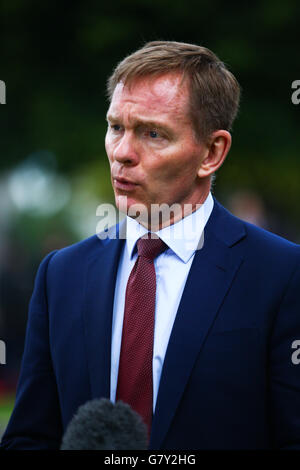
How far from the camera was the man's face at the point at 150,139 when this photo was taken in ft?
9.64

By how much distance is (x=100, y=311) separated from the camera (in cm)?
306

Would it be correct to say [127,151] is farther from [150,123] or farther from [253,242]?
[253,242]

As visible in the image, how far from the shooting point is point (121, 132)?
3020 millimetres

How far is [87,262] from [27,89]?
740 cm

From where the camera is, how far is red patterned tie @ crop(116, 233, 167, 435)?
288 centimetres

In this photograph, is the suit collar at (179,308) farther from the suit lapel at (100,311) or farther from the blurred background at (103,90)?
the blurred background at (103,90)

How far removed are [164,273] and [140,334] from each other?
0.90 ft

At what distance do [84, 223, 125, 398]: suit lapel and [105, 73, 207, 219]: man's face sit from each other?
28 cm

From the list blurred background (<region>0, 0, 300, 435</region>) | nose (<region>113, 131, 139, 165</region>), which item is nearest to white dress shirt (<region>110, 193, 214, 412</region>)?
nose (<region>113, 131, 139, 165</region>)

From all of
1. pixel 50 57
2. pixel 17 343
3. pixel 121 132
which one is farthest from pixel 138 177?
pixel 17 343

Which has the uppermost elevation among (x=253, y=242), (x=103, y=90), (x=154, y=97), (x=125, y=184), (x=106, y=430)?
(x=103, y=90)

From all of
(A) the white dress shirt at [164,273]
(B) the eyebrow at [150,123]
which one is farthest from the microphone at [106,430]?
(B) the eyebrow at [150,123]

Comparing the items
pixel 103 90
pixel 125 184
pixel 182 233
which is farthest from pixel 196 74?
pixel 103 90
